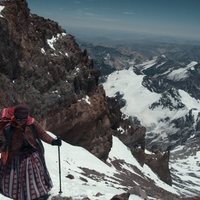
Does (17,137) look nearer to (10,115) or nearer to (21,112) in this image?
(10,115)

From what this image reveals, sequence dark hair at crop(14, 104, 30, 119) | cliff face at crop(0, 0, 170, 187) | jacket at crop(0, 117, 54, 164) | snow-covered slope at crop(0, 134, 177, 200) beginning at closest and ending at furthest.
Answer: dark hair at crop(14, 104, 30, 119), jacket at crop(0, 117, 54, 164), snow-covered slope at crop(0, 134, 177, 200), cliff face at crop(0, 0, 170, 187)

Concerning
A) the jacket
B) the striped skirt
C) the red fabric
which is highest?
the red fabric

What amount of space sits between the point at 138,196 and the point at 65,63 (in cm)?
3318

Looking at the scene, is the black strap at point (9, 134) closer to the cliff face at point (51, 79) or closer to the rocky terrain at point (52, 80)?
the rocky terrain at point (52, 80)

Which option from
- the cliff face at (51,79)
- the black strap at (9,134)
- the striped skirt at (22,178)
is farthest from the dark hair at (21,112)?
the cliff face at (51,79)

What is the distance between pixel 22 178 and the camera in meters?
12.0

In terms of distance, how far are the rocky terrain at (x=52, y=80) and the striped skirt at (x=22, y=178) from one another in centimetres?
2906

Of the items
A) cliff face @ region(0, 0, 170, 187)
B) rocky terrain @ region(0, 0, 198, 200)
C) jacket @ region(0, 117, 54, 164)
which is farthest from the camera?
cliff face @ region(0, 0, 170, 187)

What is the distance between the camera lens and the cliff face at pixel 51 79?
1823 inches

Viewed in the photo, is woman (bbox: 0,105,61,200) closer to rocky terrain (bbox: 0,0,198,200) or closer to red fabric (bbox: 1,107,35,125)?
red fabric (bbox: 1,107,35,125)

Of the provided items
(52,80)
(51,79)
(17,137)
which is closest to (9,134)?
(17,137)

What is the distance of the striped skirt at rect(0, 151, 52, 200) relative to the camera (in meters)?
12.0

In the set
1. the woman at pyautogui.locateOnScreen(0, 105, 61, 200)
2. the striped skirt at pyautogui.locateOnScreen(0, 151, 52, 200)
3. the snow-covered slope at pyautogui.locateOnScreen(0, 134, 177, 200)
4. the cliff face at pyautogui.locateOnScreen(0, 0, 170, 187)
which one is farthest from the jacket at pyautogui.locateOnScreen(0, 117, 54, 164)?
the cliff face at pyautogui.locateOnScreen(0, 0, 170, 187)

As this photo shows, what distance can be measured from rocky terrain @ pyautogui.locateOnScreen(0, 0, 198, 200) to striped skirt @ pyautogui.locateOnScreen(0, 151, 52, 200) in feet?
95.3
